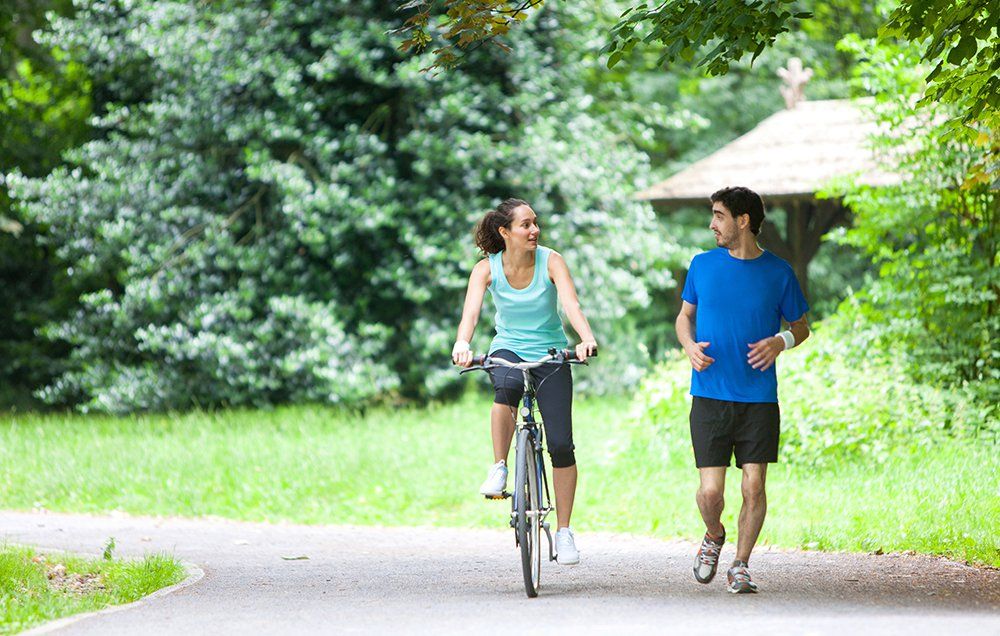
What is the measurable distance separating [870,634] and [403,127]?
13.6 meters

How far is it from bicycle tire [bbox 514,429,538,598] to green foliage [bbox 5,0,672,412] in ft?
32.7

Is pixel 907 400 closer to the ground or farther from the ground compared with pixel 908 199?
closer to the ground

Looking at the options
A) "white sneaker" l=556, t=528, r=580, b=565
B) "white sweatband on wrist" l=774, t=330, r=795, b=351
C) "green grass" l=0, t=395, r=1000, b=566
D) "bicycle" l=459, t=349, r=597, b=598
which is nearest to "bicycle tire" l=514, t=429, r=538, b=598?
"bicycle" l=459, t=349, r=597, b=598

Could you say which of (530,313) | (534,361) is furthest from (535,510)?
(530,313)

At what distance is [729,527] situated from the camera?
10.3m

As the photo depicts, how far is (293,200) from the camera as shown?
16875 millimetres

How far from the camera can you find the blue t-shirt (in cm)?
690

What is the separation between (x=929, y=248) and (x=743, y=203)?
21.8 feet

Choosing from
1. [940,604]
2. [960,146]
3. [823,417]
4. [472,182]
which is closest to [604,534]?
[823,417]

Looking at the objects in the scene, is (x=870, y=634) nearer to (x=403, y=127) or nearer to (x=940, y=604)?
(x=940, y=604)

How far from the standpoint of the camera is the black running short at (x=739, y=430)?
6934 mm

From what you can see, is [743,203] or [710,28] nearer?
[743,203]

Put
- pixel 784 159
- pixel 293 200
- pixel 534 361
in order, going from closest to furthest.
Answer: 1. pixel 534 361
2. pixel 293 200
3. pixel 784 159

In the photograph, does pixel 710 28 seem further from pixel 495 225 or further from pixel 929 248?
pixel 929 248
